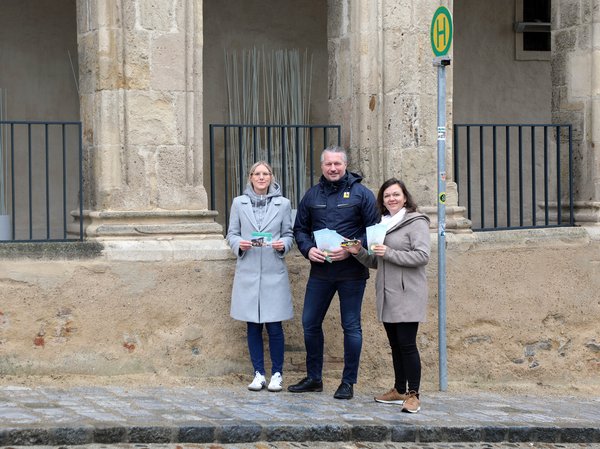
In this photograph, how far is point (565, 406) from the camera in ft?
31.4

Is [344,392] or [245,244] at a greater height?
[245,244]

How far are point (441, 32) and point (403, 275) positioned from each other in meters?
1.83

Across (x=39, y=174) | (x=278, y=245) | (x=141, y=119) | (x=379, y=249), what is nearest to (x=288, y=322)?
(x=278, y=245)

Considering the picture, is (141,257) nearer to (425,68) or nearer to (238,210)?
(238,210)

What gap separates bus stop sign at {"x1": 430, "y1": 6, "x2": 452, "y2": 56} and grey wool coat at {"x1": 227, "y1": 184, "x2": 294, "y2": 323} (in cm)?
154

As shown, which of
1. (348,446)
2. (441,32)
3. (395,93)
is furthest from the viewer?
(395,93)

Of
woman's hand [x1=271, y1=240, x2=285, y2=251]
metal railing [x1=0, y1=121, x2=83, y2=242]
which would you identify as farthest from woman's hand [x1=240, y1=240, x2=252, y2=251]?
metal railing [x1=0, y1=121, x2=83, y2=242]

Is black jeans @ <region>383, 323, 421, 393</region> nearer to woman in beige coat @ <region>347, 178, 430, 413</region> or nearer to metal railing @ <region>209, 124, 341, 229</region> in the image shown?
woman in beige coat @ <region>347, 178, 430, 413</region>

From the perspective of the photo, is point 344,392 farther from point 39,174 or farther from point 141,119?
point 39,174

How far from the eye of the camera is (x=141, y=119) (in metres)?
9.70

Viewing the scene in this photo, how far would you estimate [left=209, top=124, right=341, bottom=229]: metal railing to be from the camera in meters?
10.5

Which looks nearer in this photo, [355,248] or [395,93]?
[355,248]

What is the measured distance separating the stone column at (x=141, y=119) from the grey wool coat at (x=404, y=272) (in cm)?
165

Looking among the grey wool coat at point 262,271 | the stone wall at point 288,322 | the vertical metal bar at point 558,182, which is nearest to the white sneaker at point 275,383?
the grey wool coat at point 262,271
